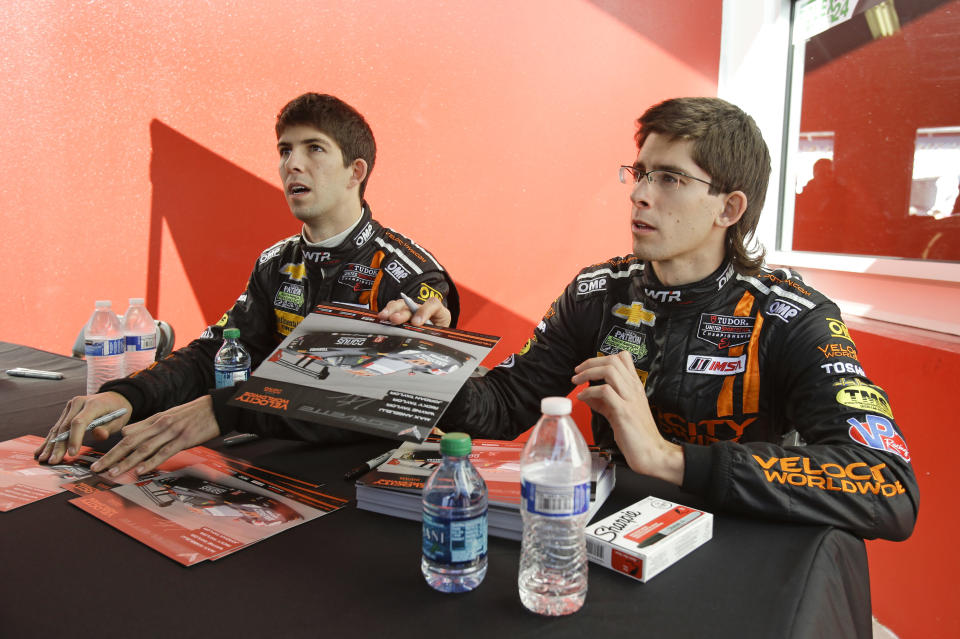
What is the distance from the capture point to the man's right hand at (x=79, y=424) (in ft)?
4.43

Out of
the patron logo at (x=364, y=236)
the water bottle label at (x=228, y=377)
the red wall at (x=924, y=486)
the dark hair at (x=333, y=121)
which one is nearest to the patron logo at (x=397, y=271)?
the patron logo at (x=364, y=236)

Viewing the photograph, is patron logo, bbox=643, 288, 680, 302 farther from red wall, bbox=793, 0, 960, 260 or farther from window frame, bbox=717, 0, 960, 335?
window frame, bbox=717, 0, 960, 335

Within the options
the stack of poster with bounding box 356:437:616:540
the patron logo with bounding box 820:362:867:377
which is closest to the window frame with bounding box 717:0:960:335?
the patron logo with bounding box 820:362:867:377

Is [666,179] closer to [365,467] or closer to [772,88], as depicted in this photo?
[365,467]

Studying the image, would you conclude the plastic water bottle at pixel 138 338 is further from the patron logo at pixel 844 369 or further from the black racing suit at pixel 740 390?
the patron logo at pixel 844 369

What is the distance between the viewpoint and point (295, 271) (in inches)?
83.6

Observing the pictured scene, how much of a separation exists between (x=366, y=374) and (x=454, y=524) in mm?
414

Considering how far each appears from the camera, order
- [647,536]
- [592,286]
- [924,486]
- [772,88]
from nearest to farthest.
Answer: [647,536] → [592,286] → [924,486] → [772,88]

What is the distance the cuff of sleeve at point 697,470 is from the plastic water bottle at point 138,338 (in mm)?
1891

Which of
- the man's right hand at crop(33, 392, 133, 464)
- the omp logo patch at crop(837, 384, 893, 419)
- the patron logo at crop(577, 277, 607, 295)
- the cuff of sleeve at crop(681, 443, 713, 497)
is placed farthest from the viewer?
the patron logo at crop(577, 277, 607, 295)

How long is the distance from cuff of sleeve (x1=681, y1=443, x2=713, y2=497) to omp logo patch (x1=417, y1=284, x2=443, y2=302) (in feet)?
3.28

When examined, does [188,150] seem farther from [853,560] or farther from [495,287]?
[853,560]

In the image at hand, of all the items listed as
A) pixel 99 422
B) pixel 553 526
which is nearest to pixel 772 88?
pixel 553 526

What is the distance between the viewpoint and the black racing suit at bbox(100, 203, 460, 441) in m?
1.90
